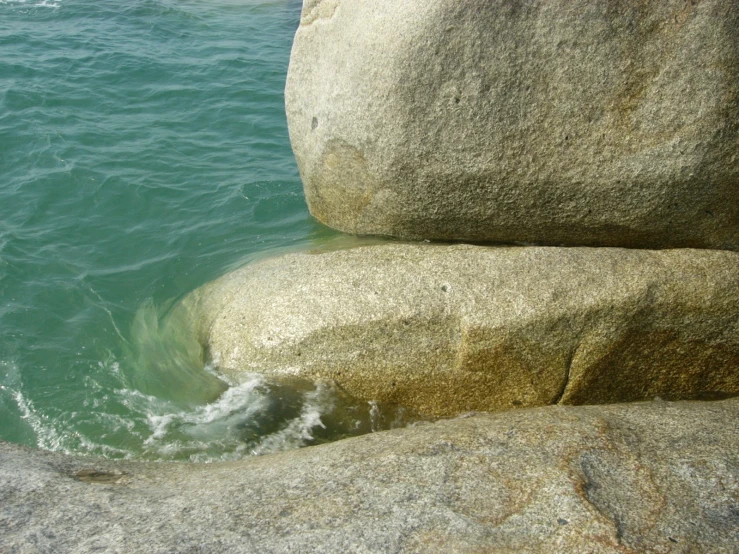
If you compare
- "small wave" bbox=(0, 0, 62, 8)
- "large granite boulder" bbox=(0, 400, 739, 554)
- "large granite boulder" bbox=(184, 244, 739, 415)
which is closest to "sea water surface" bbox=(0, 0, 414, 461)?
"large granite boulder" bbox=(184, 244, 739, 415)

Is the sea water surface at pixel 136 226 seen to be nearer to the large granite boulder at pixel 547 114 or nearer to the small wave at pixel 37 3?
the small wave at pixel 37 3

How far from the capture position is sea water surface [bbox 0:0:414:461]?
4555 millimetres

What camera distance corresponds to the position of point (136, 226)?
6680mm

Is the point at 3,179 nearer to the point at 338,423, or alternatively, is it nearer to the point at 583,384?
the point at 338,423

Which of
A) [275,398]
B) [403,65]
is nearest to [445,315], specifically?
[275,398]

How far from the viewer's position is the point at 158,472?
3.54m

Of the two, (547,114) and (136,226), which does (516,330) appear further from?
(136,226)

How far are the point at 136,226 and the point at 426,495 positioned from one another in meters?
4.48

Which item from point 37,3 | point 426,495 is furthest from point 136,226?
point 37,3

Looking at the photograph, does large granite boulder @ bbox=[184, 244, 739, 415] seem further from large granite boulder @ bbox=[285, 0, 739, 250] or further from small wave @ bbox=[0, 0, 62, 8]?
small wave @ bbox=[0, 0, 62, 8]

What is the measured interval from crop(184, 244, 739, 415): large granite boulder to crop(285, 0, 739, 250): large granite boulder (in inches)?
12.2

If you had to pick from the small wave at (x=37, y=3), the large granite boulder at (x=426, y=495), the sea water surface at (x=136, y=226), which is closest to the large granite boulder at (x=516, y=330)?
the sea water surface at (x=136, y=226)

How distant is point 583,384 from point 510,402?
16.1 inches

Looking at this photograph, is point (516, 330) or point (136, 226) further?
point (136, 226)
